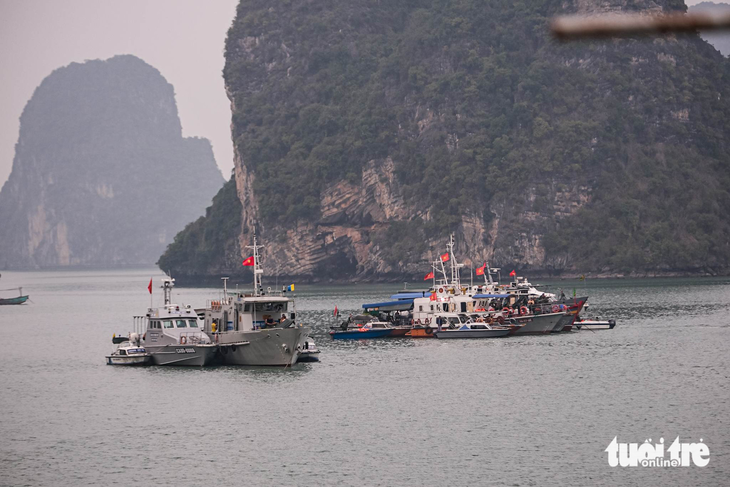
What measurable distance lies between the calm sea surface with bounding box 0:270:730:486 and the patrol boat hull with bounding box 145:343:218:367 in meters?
0.72

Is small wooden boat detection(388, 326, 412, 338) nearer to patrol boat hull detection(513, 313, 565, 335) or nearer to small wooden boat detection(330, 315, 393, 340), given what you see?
small wooden boat detection(330, 315, 393, 340)

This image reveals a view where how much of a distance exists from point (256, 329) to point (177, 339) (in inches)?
177

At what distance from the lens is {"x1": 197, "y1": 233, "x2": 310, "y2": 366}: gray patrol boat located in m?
58.3

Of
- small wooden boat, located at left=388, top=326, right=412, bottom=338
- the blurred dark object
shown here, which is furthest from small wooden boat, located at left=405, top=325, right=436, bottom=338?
the blurred dark object

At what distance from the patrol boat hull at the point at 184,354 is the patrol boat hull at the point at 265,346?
86 cm

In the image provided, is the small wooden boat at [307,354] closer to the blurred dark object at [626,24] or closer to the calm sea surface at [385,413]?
the calm sea surface at [385,413]

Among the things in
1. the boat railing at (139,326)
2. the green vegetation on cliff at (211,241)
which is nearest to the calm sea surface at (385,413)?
the boat railing at (139,326)

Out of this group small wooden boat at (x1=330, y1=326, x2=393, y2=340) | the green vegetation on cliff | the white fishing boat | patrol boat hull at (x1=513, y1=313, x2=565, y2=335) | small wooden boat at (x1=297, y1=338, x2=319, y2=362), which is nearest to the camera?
small wooden boat at (x1=297, y1=338, x2=319, y2=362)

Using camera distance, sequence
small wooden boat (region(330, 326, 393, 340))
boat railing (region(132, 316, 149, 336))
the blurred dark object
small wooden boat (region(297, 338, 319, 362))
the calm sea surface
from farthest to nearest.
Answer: the blurred dark object
small wooden boat (region(330, 326, 393, 340))
boat railing (region(132, 316, 149, 336))
small wooden boat (region(297, 338, 319, 362))
the calm sea surface

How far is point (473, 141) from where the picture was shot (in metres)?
166

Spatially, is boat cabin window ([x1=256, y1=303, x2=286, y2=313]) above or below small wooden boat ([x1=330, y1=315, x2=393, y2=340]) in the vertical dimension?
above

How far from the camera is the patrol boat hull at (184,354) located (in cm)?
5975

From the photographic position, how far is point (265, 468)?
122 feet

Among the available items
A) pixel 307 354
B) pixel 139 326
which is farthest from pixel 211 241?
pixel 307 354
